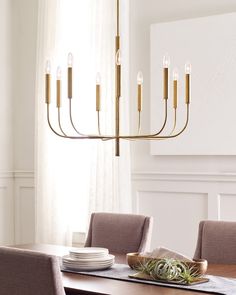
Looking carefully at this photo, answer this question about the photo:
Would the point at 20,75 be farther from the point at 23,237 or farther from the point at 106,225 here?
the point at 106,225

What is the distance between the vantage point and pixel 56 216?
16.9ft

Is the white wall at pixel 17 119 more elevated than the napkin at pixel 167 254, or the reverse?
the white wall at pixel 17 119

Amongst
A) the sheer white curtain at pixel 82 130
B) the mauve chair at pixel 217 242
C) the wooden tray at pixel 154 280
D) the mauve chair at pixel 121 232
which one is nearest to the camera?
the wooden tray at pixel 154 280

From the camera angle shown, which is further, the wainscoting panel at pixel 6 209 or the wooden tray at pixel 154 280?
the wainscoting panel at pixel 6 209

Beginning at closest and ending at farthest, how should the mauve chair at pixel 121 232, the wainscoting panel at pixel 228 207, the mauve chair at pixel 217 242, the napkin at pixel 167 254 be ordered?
the napkin at pixel 167 254, the mauve chair at pixel 217 242, the mauve chair at pixel 121 232, the wainscoting panel at pixel 228 207

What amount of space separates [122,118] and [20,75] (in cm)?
123

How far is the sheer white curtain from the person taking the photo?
4832 mm

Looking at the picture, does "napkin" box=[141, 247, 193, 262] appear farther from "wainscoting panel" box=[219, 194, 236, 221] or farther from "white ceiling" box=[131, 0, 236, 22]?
"white ceiling" box=[131, 0, 236, 22]

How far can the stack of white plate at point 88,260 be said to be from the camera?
2963 millimetres

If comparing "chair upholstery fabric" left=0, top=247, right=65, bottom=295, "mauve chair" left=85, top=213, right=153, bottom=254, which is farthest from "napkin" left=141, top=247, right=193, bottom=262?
"chair upholstery fabric" left=0, top=247, right=65, bottom=295

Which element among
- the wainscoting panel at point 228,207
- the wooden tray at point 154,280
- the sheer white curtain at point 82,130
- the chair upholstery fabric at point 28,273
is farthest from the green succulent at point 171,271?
the sheer white curtain at point 82,130

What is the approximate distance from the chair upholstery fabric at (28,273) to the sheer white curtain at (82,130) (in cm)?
233

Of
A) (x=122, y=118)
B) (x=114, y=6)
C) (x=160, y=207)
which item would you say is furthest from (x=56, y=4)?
(x=160, y=207)

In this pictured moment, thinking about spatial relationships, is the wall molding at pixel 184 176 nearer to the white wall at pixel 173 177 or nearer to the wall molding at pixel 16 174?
the white wall at pixel 173 177
